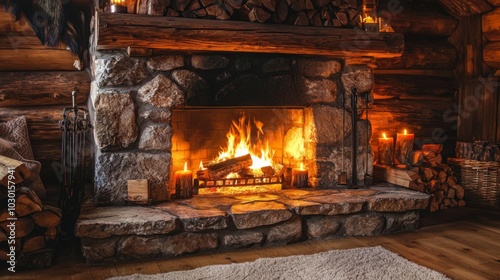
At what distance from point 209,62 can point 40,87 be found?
1690 millimetres

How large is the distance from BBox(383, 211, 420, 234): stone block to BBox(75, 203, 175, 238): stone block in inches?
71.3

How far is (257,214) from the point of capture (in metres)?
3.51

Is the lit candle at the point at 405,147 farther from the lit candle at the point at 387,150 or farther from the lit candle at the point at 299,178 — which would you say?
the lit candle at the point at 299,178

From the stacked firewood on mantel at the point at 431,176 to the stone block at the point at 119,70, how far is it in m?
2.43

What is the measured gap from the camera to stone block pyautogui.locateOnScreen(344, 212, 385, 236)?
3.88 metres

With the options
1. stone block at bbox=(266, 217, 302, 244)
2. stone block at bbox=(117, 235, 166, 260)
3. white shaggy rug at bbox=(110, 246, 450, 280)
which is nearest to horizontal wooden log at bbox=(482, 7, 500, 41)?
white shaggy rug at bbox=(110, 246, 450, 280)

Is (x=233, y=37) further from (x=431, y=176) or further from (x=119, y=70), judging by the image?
(x=431, y=176)

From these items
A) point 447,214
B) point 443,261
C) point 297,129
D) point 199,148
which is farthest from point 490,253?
point 199,148

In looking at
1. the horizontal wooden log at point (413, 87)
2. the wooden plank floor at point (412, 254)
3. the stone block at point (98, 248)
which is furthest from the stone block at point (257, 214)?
the horizontal wooden log at point (413, 87)

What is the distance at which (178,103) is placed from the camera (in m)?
3.75

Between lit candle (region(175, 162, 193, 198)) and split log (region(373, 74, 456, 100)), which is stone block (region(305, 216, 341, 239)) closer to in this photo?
lit candle (region(175, 162, 193, 198))

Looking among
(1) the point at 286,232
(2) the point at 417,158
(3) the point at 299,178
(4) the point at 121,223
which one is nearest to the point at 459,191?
(2) the point at 417,158

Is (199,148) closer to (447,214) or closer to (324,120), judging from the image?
(324,120)

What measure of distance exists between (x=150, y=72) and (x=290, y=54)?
1.18 meters
